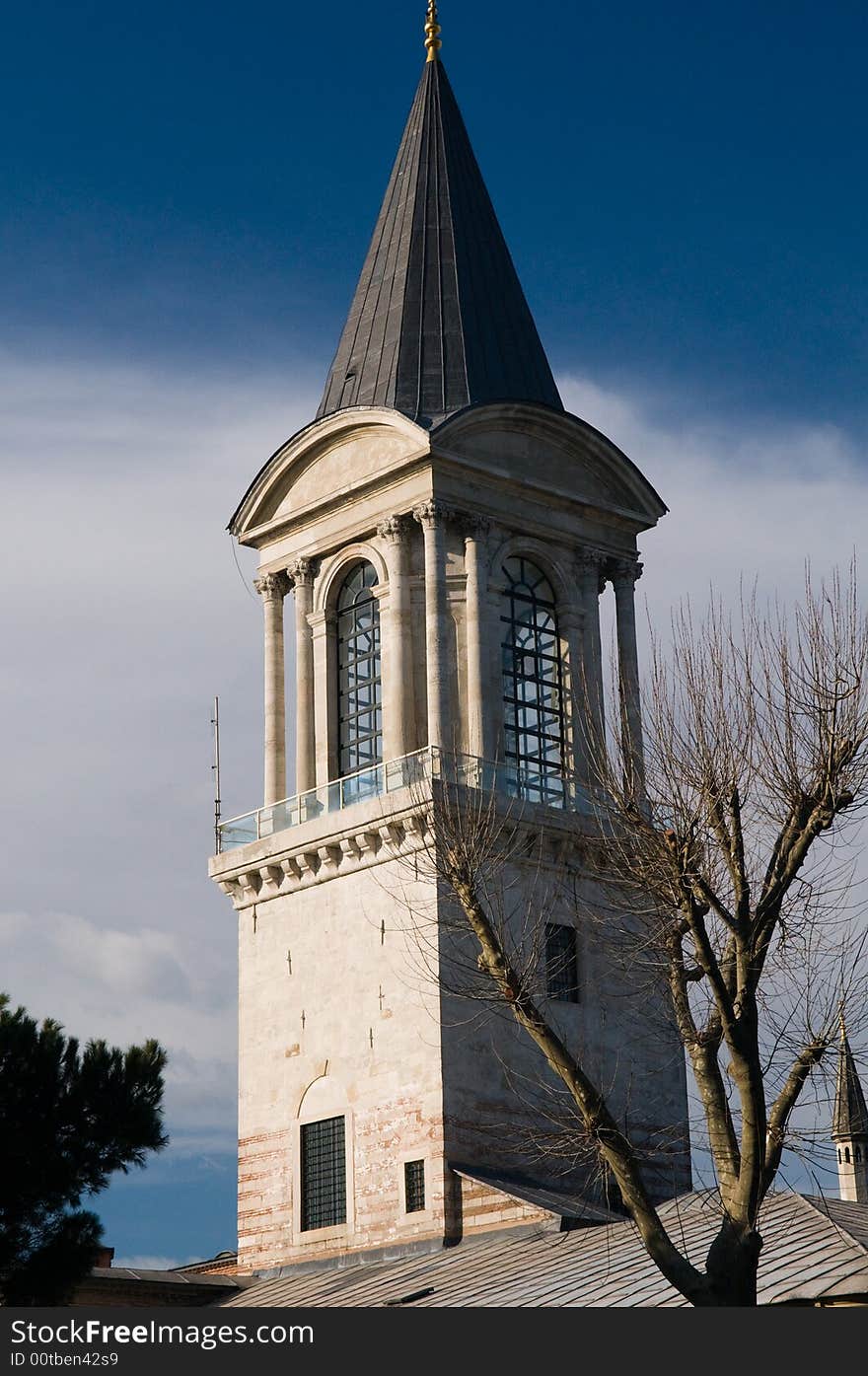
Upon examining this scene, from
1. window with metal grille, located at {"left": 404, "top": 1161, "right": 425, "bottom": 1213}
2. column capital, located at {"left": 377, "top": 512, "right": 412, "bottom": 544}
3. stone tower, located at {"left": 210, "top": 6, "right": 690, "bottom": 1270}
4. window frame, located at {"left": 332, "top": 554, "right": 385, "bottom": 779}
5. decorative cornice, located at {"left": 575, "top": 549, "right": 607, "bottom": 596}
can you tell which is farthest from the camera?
decorative cornice, located at {"left": 575, "top": 549, "right": 607, "bottom": 596}

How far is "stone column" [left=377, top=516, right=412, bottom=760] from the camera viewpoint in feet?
144

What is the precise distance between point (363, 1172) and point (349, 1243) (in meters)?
1.31

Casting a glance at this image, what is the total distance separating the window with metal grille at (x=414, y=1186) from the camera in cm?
4047

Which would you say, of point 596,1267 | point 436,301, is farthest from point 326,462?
point 596,1267

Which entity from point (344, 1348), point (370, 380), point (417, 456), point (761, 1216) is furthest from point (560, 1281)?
point (370, 380)

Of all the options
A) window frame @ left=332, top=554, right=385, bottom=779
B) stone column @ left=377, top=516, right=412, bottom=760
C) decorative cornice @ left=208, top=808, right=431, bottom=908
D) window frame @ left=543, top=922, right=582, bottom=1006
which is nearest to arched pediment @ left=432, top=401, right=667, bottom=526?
stone column @ left=377, top=516, right=412, bottom=760

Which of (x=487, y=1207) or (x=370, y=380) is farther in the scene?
(x=370, y=380)

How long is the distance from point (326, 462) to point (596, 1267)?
1915cm

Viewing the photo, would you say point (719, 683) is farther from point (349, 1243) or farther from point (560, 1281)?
point (349, 1243)

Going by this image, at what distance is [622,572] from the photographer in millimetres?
47469

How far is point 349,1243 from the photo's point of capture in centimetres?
4162

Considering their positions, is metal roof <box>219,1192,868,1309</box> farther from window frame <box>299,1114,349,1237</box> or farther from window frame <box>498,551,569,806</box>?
window frame <box>498,551,569,806</box>

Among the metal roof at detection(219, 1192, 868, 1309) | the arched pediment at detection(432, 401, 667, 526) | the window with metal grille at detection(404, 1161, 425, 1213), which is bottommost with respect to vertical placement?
the metal roof at detection(219, 1192, 868, 1309)

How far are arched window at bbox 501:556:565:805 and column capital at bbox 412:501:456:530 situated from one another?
6.92 feet
